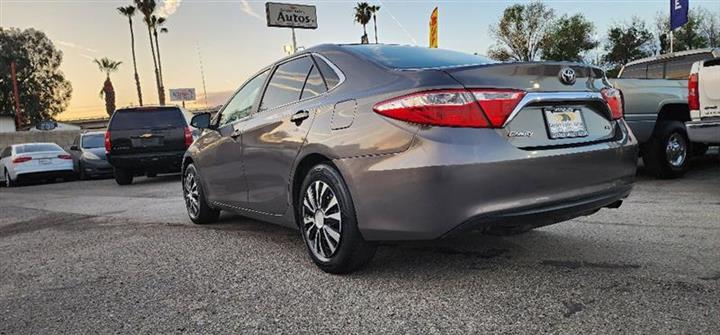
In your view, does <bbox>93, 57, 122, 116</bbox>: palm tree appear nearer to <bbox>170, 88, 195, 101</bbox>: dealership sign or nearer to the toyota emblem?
<bbox>170, 88, 195, 101</bbox>: dealership sign

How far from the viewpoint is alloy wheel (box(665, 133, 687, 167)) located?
7.72 metres

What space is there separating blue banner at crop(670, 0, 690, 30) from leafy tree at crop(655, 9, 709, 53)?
3648 centimetres

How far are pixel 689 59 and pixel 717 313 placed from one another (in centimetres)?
750

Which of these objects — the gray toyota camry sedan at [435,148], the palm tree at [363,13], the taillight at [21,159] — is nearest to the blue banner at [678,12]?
the gray toyota camry sedan at [435,148]

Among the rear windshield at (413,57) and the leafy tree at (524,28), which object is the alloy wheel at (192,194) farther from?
the leafy tree at (524,28)

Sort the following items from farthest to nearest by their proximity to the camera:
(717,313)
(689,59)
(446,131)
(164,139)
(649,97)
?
(164,139) < (689,59) < (649,97) < (446,131) < (717,313)

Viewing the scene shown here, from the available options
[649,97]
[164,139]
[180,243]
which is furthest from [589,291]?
[164,139]

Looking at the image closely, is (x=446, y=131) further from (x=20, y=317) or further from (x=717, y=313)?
(x=20, y=317)

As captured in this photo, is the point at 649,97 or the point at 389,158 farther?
the point at 649,97

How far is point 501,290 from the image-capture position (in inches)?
123

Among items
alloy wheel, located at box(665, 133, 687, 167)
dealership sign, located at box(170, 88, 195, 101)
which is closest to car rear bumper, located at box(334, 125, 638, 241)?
alloy wheel, located at box(665, 133, 687, 167)

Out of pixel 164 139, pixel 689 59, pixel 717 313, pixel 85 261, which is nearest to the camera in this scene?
pixel 717 313

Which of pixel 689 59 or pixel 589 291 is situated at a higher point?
pixel 689 59

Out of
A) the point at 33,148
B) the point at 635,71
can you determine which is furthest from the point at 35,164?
the point at 635,71
